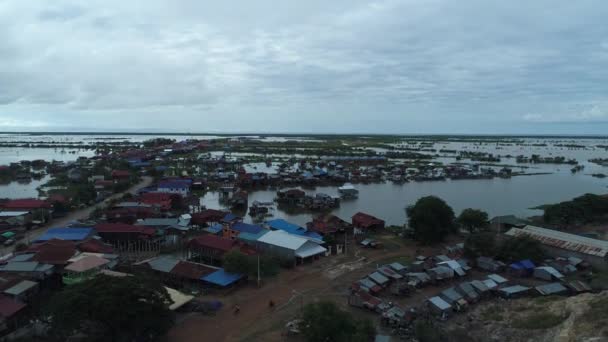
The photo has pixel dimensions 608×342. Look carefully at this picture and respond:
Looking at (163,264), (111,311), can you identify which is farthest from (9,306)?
(163,264)

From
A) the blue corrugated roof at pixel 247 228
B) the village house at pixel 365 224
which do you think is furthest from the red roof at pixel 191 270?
the village house at pixel 365 224

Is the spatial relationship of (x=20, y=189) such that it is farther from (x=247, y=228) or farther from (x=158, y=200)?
(x=247, y=228)

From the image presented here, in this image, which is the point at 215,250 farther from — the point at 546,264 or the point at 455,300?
the point at 546,264

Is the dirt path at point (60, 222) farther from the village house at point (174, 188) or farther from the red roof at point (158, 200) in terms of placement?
the village house at point (174, 188)

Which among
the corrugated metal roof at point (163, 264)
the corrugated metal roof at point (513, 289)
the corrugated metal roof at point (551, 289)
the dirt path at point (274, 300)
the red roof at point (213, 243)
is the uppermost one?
the red roof at point (213, 243)

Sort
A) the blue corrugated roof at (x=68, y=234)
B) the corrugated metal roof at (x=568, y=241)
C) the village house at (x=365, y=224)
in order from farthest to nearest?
the village house at (x=365, y=224) < the blue corrugated roof at (x=68, y=234) < the corrugated metal roof at (x=568, y=241)
